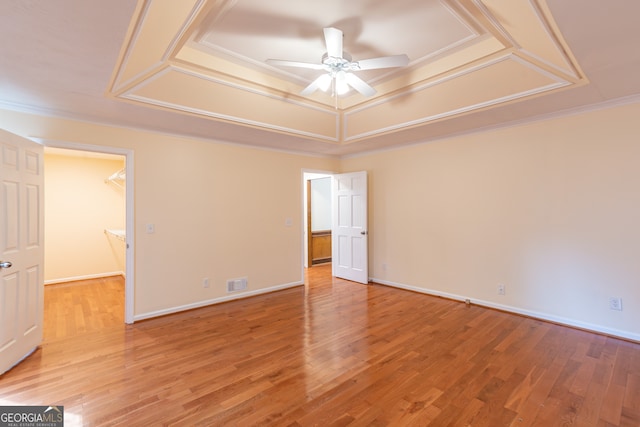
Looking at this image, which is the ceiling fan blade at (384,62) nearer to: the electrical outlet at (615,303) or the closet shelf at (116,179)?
the electrical outlet at (615,303)

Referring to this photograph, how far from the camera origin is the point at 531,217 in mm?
3689

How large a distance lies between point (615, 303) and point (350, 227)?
3609 millimetres

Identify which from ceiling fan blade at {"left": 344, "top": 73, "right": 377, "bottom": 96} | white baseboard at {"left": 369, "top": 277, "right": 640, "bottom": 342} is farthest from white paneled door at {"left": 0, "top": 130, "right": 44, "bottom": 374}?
white baseboard at {"left": 369, "top": 277, "right": 640, "bottom": 342}

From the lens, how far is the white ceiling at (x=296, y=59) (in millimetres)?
1885

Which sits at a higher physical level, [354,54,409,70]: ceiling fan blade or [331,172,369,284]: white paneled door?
[354,54,409,70]: ceiling fan blade

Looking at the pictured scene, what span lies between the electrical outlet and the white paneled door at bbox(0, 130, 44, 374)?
18.8 ft

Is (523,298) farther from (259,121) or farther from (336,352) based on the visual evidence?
(259,121)

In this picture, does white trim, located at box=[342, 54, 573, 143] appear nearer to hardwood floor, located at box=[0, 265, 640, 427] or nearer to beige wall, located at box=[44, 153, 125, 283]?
hardwood floor, located at box=[0, 265, 640, 427]

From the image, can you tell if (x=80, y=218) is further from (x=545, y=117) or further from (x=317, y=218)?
(x=545, y=117)

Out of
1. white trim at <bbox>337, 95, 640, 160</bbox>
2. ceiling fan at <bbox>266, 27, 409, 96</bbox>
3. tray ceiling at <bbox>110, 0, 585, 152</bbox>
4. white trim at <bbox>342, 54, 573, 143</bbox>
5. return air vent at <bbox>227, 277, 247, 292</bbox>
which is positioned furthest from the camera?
return air vent at <bbox>227, 277, 247, 292</bbox>

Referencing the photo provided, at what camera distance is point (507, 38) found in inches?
96.7

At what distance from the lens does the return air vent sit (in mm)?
4473

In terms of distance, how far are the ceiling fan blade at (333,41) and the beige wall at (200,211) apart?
2.40 m

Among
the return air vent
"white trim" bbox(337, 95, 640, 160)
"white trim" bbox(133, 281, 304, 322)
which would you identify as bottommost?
"white trim" bbox(133, 281, 304, 322)
